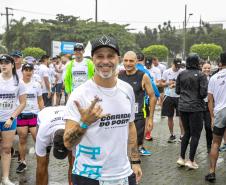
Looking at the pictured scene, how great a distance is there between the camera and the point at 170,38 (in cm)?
7894

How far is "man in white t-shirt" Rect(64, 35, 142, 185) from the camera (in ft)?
9.75

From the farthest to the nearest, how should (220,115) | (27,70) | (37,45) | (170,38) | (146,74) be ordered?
(170,38), (37,45), (27,70), (146,74), (220,115)

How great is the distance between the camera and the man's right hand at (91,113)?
2795 millimetres

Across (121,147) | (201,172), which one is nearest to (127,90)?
(121,147)

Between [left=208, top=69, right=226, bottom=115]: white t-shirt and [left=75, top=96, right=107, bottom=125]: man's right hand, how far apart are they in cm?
380

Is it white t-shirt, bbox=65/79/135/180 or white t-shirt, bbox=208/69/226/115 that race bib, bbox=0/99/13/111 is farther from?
white t-shirt, bbox=65/79/135/180

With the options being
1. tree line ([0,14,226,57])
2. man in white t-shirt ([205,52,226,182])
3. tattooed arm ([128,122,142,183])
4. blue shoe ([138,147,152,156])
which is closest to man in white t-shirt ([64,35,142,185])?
tattooed arm ([128,122,142,183])

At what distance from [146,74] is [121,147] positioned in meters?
3.73

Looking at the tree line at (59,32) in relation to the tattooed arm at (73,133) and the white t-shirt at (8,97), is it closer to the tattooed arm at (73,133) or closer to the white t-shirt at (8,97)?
the white t-shirt at (8,97)

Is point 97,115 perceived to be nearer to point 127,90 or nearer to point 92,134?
point 92,134

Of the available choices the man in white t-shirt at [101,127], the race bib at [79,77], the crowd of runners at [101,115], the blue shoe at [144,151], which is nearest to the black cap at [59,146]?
the crowd of runners at [101,115]

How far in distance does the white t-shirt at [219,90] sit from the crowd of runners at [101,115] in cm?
2

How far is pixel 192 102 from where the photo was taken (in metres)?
6.95

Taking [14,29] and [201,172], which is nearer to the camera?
[201,172]
